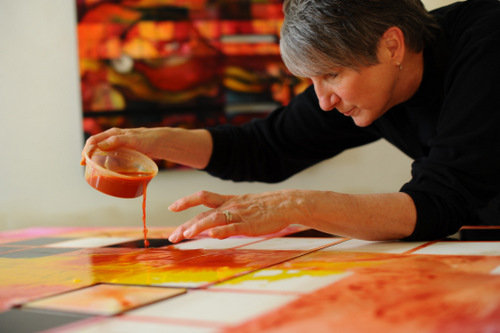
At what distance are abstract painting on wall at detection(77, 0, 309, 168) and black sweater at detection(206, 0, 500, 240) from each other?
58.1 inches

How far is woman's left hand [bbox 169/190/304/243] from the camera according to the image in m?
1.05

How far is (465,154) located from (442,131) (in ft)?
0.28

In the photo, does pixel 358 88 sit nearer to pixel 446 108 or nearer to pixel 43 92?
pixel 446 108

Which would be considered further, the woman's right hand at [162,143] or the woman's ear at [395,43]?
the woman's right hand at [162,143]

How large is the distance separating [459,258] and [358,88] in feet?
1.62

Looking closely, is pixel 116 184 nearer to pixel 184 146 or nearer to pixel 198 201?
pixel 198 201

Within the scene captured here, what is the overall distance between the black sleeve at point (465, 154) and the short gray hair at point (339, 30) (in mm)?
184

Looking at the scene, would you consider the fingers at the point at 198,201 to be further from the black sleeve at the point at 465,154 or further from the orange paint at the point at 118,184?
the black sleeve at the point at 465,154

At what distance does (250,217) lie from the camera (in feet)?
3.56

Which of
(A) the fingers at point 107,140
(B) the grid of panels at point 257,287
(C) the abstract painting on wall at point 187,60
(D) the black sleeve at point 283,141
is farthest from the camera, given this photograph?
(C) the abstract painting on wall at point 187,60

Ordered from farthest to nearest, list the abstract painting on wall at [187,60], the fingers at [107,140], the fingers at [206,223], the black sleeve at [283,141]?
the abstract painting on wall at [187,60]
the black sleeve at [283,141]
the fingers at [107,140]
the fingers at [206,223]

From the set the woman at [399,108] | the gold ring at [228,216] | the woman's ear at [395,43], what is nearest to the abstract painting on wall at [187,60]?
the woman at [399,108]

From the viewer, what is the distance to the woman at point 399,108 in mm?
1113

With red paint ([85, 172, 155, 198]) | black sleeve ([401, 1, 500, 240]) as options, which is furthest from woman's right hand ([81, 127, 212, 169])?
black sleeve ([401, 1, 500, 240])
